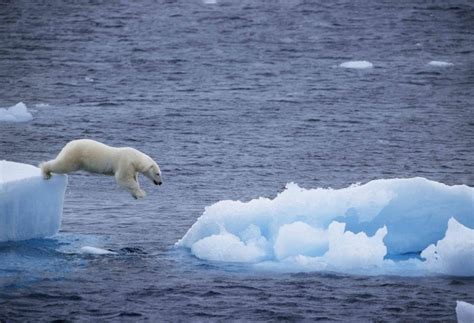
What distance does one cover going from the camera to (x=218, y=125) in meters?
22.5

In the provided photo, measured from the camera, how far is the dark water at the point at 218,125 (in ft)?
37.2

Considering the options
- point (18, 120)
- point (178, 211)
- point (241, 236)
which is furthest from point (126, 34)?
point (241, 236)

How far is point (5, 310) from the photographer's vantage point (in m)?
10.8

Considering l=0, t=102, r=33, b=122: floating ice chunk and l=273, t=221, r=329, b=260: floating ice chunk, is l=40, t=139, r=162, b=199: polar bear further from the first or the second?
l=0, t=102, r=33, b=122: floating ice chunk

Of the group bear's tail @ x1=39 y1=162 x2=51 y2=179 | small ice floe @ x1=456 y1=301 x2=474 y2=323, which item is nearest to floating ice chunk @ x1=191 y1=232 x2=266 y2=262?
bear's tail @ x1=39 y1=162 x2=51 y2=179

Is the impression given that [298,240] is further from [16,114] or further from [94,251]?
[16,114]

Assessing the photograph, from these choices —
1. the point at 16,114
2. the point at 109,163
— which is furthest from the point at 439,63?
the point at 109,163

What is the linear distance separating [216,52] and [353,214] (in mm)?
18271

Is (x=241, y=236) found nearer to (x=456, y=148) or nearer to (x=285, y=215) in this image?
(x=285, y=215)

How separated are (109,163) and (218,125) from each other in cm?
1045

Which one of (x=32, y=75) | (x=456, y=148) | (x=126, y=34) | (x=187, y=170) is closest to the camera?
(x=187, y=170)

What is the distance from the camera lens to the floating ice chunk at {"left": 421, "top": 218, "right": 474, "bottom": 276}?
38.9 feet

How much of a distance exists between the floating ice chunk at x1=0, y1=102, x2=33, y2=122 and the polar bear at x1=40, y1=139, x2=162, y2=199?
10.4 m

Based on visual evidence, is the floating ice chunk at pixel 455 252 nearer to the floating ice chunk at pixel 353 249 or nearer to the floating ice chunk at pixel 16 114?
the floating ice chunk at pixel 353 249
